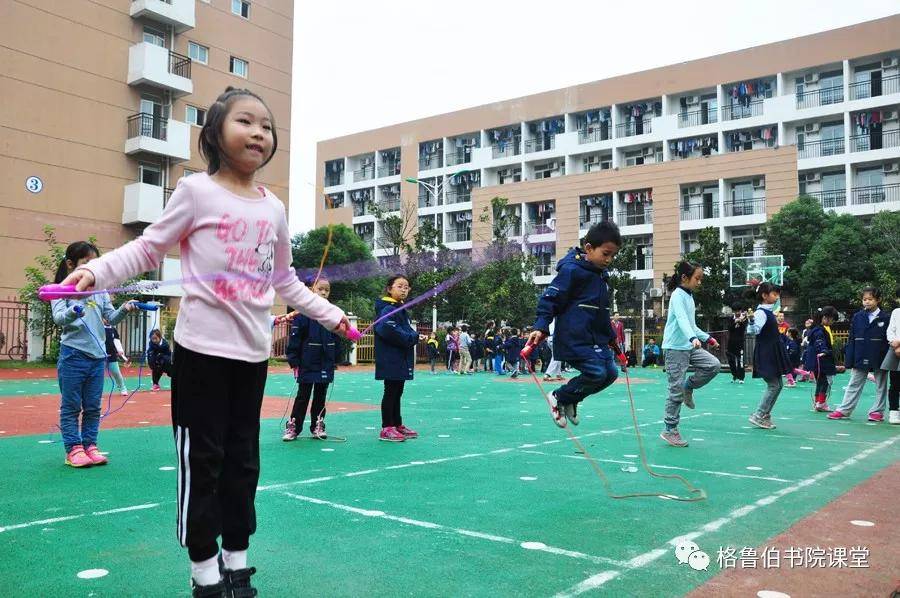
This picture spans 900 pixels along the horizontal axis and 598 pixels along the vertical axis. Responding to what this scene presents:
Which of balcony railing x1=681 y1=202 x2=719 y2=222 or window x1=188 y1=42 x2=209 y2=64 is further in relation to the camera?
balcony railing x1=681 y1=202 x2=719 y2=222

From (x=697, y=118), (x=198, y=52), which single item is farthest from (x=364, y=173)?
(x=198, y=52)

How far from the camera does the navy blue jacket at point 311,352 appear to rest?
290 inches

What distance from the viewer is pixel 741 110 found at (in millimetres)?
40469

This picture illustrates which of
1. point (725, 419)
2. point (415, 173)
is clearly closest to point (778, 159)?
point (415, 173)

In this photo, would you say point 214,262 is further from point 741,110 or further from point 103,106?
point 741,110

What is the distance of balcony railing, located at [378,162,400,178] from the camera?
181ft

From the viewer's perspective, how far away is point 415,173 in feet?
175

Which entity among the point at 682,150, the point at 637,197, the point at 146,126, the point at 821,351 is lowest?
the point at 821,351

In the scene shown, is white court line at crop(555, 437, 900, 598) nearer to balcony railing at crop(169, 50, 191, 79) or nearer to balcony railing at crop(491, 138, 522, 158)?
balcony railing at crop(169, 50, 191, 79)

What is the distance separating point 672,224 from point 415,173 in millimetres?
20017

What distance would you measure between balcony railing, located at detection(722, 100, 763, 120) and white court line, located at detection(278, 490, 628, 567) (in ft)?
135

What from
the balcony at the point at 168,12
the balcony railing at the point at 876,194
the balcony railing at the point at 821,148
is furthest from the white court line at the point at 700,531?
the balcony railing at the point at 821,148

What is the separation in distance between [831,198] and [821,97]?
5.40 metres

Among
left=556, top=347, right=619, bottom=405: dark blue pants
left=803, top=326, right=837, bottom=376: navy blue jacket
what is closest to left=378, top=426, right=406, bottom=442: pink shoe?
left=556, top=347, right=619, bottom=405: dark blue pants
